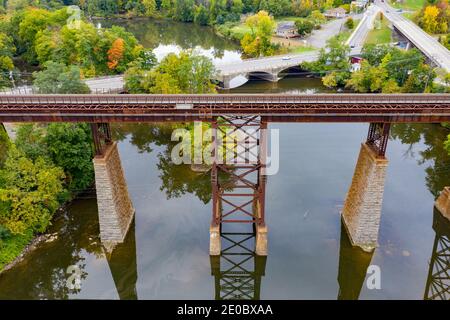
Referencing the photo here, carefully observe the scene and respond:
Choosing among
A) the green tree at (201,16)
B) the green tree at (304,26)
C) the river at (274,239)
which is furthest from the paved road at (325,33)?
the river at (274,239)

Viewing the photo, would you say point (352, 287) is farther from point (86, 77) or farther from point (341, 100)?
point (86, 77)

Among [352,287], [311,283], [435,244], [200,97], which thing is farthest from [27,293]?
[435,244]

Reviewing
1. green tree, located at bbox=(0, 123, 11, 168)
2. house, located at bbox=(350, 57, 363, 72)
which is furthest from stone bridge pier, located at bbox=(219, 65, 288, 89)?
green tree, located at bbox=(0, 123, 11, 168)

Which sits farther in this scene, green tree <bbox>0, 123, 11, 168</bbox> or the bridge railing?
green tree <bbox>0, 123, 11, 168</bbox>

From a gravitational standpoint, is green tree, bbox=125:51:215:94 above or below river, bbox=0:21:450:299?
above

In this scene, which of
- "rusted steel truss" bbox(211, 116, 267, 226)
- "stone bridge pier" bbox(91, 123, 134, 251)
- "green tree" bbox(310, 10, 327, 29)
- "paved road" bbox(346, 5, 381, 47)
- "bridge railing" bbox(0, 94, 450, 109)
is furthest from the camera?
"green tree" bbox(310, 10, 327, 29)

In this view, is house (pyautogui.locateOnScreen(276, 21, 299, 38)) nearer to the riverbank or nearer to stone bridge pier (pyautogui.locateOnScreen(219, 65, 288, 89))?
stone bridge pier (pyautogui.locateOnScreen(219, 65, 288, 89))

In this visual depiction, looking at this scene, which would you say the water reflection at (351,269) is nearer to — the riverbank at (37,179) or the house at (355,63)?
the riverbank at (37,179)

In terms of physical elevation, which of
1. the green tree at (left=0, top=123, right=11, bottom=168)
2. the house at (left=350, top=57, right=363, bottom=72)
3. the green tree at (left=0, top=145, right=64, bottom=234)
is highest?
the house at (left=350, top=57, right=363, bottom=72)
